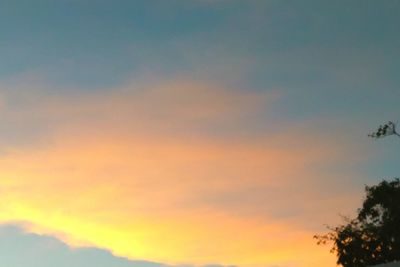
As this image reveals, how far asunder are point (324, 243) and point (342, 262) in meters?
2.58

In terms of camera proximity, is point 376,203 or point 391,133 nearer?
point 391,133

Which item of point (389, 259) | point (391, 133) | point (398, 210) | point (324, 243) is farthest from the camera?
point (324, 243)

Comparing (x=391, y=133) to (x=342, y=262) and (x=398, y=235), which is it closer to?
(x=398, y=235)

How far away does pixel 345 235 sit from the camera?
1893 inches

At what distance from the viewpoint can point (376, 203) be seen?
44500mm

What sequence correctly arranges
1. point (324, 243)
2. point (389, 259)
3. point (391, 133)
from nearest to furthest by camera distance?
1. point (391, 133)
2. point (389, 259)
3. point (324, 243)

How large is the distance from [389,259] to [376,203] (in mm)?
4526

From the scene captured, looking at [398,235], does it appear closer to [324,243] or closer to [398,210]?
[398,210]

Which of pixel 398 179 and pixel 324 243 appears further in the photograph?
pixel 324 243

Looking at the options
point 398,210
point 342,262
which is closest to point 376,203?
point 398,210

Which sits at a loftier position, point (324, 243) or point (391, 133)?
point (391, 133)

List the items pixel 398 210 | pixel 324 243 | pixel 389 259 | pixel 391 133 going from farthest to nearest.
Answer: pixel 324 243
pixel 389 259
pixel 398 210
pixel 391 133

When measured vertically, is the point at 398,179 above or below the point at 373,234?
above

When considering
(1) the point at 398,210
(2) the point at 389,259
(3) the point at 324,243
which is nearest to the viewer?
(1) the point at 398,210
